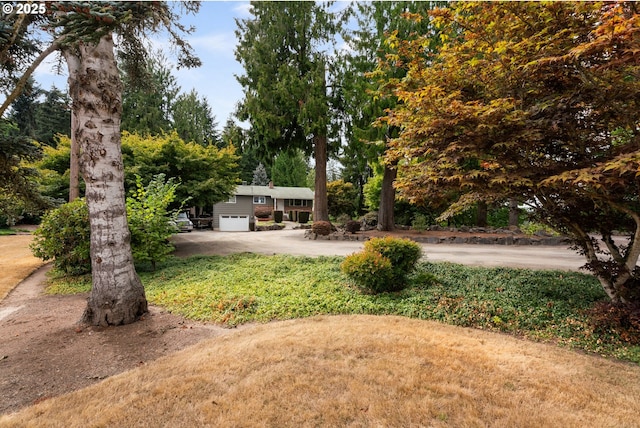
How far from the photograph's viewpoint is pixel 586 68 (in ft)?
13.2

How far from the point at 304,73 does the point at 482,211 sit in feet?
39.7

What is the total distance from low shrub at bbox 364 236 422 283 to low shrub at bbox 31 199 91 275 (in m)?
6.90

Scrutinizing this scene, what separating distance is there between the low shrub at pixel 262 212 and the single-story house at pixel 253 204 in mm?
415

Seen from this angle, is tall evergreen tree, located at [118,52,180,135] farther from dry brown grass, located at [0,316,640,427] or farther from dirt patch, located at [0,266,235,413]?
dry brown grass, located at [0,316,640,427]

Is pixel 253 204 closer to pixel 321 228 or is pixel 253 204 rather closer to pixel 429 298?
pixel 321 228

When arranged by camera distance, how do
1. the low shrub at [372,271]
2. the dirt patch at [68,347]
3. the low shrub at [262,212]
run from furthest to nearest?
the low shrub at [262,212] < the low shrub at [372,271] < the dirt patch at [68,347]

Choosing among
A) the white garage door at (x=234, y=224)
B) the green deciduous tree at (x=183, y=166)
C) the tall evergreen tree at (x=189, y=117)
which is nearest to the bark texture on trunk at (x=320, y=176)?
the green deciduous tree at (x=183, y=166)

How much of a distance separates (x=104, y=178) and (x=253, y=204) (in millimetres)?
26700

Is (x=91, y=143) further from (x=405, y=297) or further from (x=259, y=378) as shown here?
(x=405, y=297)

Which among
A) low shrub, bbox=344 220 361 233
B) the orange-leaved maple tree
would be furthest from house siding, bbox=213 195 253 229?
the orange-leaved maple tree

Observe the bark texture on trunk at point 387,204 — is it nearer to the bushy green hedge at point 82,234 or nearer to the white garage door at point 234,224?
the bushy green hedge at point 82,234

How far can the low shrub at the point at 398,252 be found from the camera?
19.7ft

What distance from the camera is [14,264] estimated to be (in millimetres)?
9781

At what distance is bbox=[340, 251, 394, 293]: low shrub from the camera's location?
223 inches
